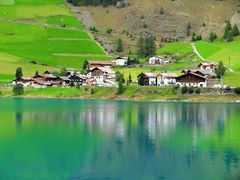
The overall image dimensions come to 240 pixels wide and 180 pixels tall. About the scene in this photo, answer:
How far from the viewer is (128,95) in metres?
140

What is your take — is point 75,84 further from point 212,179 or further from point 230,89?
point 212,179

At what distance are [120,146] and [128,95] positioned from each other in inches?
3259

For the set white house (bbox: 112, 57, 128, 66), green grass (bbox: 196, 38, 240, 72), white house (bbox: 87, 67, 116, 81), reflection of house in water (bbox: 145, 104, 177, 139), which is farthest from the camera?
white house (bbox: 112, 57, 128, 66)

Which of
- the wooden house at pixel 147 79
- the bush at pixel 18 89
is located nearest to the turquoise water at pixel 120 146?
the wooden house at pixel 147 79

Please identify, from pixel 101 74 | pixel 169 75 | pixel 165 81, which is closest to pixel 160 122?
pixel 165 81

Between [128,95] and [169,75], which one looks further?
[169,75]

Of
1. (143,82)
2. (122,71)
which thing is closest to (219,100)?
(143,82)

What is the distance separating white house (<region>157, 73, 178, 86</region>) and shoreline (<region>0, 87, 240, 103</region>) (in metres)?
11.6

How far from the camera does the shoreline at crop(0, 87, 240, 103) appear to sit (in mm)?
131500

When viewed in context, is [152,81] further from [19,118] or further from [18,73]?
[19,118]

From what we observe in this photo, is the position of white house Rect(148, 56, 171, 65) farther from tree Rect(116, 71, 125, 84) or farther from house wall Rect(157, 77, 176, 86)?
house wall Rect(157, 77, 176, 86)

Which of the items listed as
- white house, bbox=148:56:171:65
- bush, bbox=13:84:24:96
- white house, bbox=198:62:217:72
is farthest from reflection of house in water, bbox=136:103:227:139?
white house, bbox=148:56:171:65

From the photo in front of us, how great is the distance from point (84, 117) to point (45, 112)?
1104cm

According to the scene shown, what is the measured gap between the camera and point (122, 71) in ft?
566
